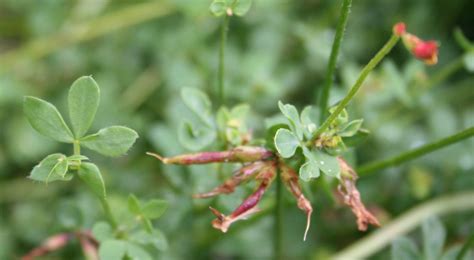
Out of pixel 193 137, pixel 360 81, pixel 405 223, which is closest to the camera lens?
pixel 360 81

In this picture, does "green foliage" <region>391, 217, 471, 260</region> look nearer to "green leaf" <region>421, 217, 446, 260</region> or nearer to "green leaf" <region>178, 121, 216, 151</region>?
"green leaf" <region>421, 217, 446, 260</region>

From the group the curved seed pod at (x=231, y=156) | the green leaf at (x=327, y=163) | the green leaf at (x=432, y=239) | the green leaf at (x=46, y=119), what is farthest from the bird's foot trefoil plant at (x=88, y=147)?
the green leaf at (x=432, y=239)

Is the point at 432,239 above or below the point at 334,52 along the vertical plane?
below

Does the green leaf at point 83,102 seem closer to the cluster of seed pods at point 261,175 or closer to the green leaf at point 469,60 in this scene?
the cluster of seed pods at point 261,175

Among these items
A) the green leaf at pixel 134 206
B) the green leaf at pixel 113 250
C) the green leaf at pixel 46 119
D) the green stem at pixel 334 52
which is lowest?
the green leaf at pixel 113 250

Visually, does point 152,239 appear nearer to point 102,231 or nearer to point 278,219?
point 102,231

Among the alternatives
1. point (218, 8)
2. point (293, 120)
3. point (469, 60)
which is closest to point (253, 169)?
point (293, 120)

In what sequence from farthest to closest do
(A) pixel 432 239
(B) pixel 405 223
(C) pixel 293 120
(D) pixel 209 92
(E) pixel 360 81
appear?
(D) pixel 209 92 → (B) pixel 405 223 → (A) pixel 432 239 → (C) pixel 293 120 → (E) pixel 360 81

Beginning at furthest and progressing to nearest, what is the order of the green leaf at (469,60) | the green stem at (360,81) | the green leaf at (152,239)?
the green leaf at (469,60), the green leaf at (152,239), the green stem at (360,81)
